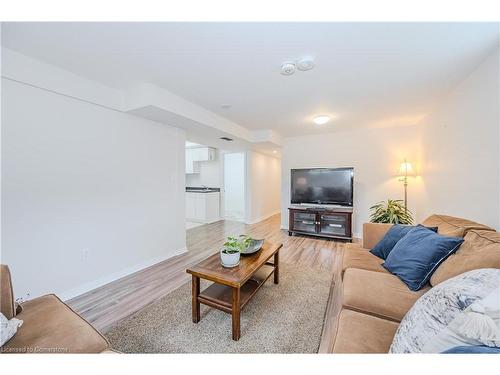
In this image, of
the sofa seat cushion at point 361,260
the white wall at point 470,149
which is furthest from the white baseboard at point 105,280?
the white wall at point 470,149

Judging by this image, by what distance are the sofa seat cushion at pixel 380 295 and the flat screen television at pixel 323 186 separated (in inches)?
95.9

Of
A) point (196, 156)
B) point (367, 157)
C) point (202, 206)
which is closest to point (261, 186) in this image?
point (202, 206)

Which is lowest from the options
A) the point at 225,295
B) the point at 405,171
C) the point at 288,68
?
the point at 225,295

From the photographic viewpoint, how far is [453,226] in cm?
168

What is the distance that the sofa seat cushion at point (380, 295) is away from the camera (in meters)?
1.19

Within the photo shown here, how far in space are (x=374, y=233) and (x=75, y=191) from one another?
3.27 m

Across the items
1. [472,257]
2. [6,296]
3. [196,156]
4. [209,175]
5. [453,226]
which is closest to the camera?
[6,296]

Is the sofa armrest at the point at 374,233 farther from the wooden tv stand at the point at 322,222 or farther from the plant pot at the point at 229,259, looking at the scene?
the plant pot at the point at 229,259

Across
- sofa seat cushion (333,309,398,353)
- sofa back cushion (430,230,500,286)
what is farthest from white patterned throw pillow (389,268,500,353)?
sofa back cushion (430,230,500,286)

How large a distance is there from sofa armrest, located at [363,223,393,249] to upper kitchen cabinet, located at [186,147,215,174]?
4574 millimetres

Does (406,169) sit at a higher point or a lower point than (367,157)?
lower

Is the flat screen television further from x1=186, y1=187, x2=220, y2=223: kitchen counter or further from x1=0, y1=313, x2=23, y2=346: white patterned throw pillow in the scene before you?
x1=0, y1=313, x2=23, y2=346: white patterned throw pillow

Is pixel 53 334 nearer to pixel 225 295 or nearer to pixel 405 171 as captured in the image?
pixel 225 295

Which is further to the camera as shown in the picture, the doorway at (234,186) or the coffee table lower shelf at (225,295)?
the doorway at (234,186)
